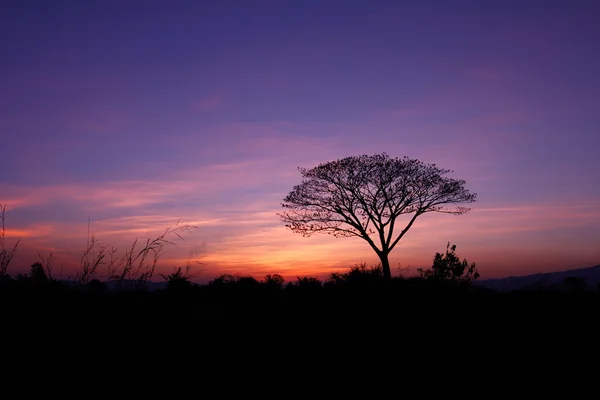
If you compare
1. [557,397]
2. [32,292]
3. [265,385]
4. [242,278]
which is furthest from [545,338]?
[32,292]

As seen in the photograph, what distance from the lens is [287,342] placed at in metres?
3.79

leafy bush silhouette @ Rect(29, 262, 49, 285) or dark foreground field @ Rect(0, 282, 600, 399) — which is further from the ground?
leafy bush silhouette @ Rect(29, 262, 49, 285)

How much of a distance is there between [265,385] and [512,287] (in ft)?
21.7

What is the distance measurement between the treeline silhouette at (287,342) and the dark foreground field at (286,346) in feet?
0.04

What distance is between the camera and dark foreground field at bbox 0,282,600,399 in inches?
124

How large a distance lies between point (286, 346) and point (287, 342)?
77 millimetres

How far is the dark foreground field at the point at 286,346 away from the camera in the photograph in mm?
A: 3152

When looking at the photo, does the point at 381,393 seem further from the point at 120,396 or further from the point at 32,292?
the point at 32,292

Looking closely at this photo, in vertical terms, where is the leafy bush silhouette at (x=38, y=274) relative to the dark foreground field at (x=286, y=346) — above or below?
above

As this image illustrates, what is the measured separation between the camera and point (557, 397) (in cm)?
314

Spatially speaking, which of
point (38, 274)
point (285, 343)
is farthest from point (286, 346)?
point (38, 274)

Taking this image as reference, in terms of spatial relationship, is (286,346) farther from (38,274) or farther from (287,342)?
(38,274)

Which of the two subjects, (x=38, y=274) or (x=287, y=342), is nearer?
(x=287, y=342)

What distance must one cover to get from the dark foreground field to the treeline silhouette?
0.5 inches
